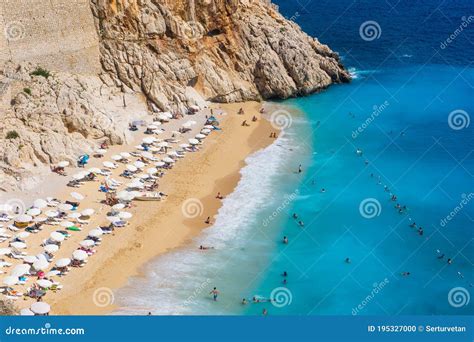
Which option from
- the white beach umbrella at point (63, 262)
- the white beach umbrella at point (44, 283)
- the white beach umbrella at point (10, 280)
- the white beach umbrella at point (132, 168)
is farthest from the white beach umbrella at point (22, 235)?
the white beach umbrella at point (132, 168)

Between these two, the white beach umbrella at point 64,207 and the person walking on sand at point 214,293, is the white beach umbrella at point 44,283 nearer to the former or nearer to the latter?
the white beach umbrella at point 64,207

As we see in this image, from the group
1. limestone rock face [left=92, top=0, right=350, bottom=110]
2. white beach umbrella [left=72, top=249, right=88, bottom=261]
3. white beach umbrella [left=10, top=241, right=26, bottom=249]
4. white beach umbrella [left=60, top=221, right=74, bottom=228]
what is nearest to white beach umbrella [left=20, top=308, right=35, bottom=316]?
white beach umbrella [left=72, top=249, right=88, bottom=261]

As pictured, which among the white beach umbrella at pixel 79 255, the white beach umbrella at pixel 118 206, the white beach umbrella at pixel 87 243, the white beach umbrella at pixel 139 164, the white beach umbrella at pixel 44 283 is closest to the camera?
the white beach umbrella at pixel 44 283

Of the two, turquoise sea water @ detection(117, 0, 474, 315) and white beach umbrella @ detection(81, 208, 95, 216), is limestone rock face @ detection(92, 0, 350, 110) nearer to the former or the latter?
turquoise sea water @ detection(117, 0, 474, 315)

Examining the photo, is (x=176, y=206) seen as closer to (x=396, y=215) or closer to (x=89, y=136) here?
(x=89, y=136)

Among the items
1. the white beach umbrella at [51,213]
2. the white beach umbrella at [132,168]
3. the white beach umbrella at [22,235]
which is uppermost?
the white beach umbrella at [132,168]

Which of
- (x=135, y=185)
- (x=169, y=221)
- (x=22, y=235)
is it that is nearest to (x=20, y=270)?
(x=22, y=235)
